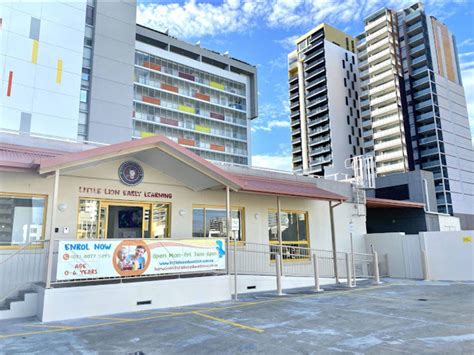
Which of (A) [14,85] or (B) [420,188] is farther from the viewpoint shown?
(A) [14,85]

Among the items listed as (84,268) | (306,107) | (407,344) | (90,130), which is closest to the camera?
(407,344)

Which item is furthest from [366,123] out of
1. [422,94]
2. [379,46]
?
[379,46]

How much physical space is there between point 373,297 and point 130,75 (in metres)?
40.9

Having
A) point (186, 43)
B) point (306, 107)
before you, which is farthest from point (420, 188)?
point (306, 107)

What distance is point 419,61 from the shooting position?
6538 cm

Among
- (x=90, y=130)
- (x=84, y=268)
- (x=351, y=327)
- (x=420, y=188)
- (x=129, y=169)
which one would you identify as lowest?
(x=351, y=327)

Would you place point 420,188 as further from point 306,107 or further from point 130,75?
point 306,107

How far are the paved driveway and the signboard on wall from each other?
1.08 meters

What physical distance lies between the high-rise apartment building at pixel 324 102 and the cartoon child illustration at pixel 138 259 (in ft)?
201

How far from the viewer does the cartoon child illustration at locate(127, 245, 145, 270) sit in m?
8.61

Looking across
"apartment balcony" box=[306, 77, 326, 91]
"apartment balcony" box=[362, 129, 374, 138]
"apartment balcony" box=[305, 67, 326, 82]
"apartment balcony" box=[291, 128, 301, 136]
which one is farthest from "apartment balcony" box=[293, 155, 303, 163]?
"apartment balcony" box=[305, 67, 326, 82]

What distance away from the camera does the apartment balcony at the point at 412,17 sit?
66625mm

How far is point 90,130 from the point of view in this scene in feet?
126

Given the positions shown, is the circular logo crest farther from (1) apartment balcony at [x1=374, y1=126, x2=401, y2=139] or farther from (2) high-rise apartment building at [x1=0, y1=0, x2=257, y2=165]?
(1) apartment balcony at [x1=374, y1=126, x2=401, y2=139]
